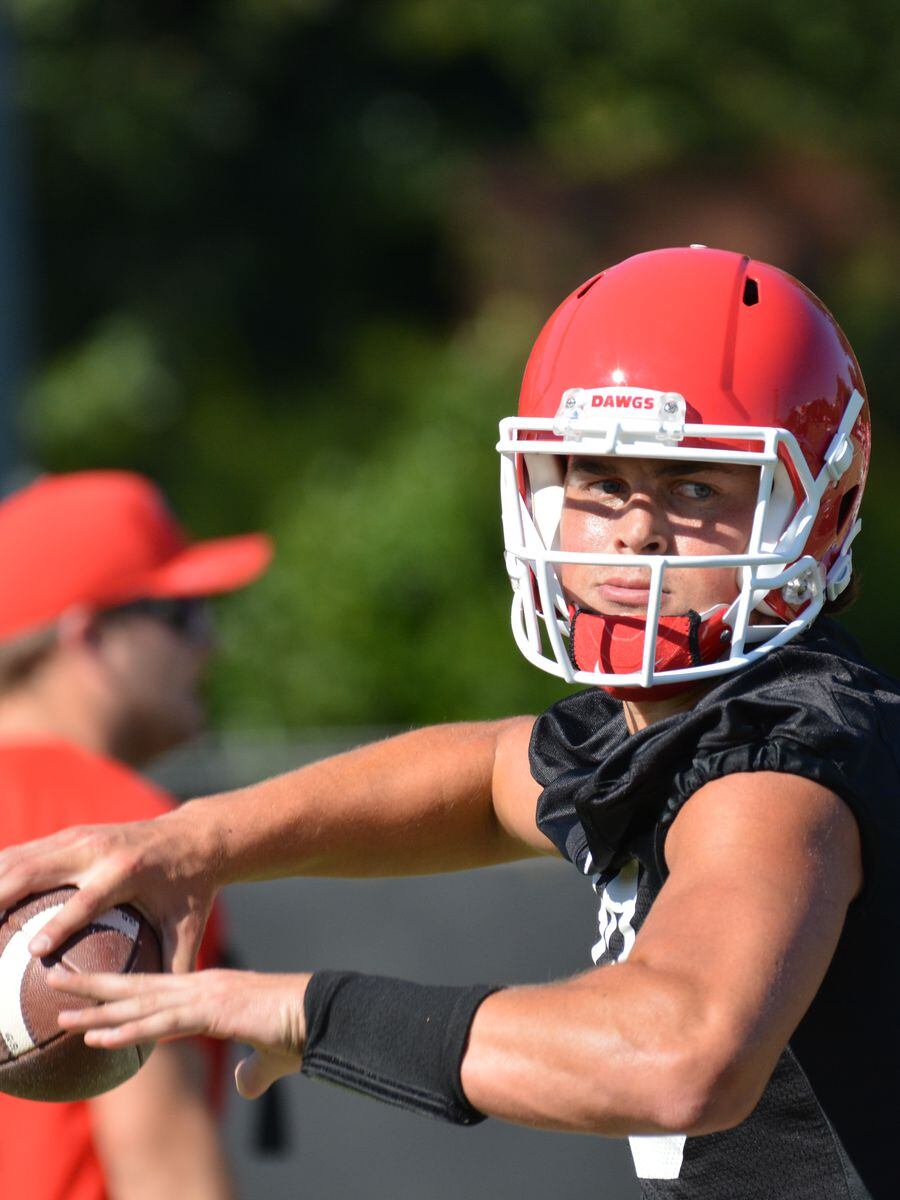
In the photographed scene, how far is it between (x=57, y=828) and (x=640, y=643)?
1470 millimetres

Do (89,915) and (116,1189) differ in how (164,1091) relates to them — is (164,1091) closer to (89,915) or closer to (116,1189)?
(116,1189)

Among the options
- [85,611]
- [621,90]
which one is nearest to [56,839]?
[85,611]

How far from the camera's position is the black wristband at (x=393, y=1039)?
6.46ft

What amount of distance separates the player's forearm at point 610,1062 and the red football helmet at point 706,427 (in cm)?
57

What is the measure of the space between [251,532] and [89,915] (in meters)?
13.1

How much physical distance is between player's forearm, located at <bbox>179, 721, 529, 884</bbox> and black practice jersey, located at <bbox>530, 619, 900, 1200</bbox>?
0.44 metres

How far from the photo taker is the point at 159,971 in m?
2.51

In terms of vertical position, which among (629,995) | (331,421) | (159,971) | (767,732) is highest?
(767,732)

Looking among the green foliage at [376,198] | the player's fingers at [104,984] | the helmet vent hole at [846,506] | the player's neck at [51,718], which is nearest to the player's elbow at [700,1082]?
the player's fingers at [104,984]

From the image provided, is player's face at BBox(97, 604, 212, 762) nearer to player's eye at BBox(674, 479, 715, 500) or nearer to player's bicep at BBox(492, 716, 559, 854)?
player's bicep at BBox(492, 716, 559, 854)

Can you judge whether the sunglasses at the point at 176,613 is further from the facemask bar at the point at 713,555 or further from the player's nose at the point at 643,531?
the player's nose at the point at 643,531

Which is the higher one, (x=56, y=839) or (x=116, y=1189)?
(x=56, y=839)

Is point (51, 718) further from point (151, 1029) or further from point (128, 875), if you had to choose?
point (151, 1029)

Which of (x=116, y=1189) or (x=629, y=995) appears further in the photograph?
(x=116, y=1189)
